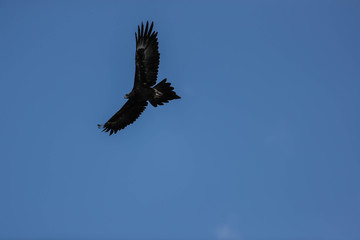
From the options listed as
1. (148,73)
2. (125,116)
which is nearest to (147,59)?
(148,73)

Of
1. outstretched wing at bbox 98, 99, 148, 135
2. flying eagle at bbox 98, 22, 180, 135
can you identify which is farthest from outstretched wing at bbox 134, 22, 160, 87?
outstretched wing at bbox 98, 99, 148, 135

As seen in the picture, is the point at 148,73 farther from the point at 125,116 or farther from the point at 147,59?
the point at 125,116

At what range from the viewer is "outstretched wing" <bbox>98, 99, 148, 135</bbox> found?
16672 mm

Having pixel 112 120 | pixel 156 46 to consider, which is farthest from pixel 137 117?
pixel 156 46

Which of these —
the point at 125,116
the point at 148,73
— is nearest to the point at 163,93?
the point at 148,73

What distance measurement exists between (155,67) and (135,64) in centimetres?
79

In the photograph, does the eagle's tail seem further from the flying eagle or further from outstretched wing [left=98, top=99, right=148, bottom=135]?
outstretched wing [left=98, top=99, right=148, bottom=135]

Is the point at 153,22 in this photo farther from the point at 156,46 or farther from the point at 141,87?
the point at 141,87

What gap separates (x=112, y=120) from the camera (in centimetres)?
1725

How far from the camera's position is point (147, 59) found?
1513cm

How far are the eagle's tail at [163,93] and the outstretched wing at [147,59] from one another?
17.7 inches

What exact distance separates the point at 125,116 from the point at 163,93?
3.09m

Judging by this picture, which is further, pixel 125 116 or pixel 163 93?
pixel 125 116

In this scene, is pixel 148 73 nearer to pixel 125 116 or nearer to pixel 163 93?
pixel 163 93
